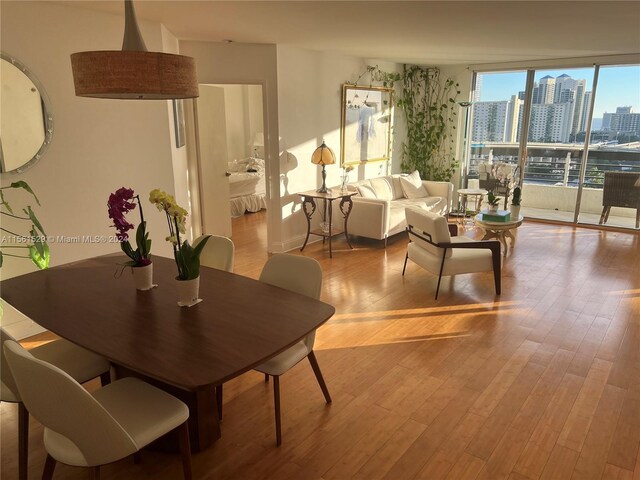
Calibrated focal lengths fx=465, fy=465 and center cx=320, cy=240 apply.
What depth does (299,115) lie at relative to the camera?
5684mm

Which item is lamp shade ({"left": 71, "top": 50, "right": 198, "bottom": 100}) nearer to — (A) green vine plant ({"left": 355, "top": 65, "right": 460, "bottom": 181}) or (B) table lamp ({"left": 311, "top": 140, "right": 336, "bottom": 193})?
(B) table lamp ({"left": 311, "top": 140, "right": 336, "bottom": 193})

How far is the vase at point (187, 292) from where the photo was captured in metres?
2.22

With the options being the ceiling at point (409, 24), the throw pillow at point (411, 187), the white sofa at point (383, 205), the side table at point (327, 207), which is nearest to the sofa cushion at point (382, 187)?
the white sofa at point (383, 205)

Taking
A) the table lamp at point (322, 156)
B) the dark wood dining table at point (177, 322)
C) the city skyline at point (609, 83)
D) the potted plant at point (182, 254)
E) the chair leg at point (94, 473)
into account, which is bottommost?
the chair leg at point (94, 473)

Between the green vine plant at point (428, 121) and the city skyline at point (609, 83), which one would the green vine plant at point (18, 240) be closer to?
the green vine plant at point (428, 121)

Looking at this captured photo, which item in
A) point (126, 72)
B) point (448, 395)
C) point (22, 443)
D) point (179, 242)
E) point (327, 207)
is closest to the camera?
point (126, 72)

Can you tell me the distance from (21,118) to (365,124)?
4651 mm

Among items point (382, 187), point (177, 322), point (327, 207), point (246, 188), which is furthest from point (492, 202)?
point (177, 322)

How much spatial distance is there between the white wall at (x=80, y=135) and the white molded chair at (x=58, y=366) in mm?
1374

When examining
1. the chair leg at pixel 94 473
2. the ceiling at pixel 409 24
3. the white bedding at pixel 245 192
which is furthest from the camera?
the white bedding at pixel 245 192

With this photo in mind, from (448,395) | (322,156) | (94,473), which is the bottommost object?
(448,395)

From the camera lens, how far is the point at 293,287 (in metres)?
2.62

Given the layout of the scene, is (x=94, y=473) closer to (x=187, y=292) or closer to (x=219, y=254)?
(x=187, y=292)

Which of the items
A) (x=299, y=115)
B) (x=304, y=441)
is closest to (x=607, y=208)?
(x=299, y=115)
